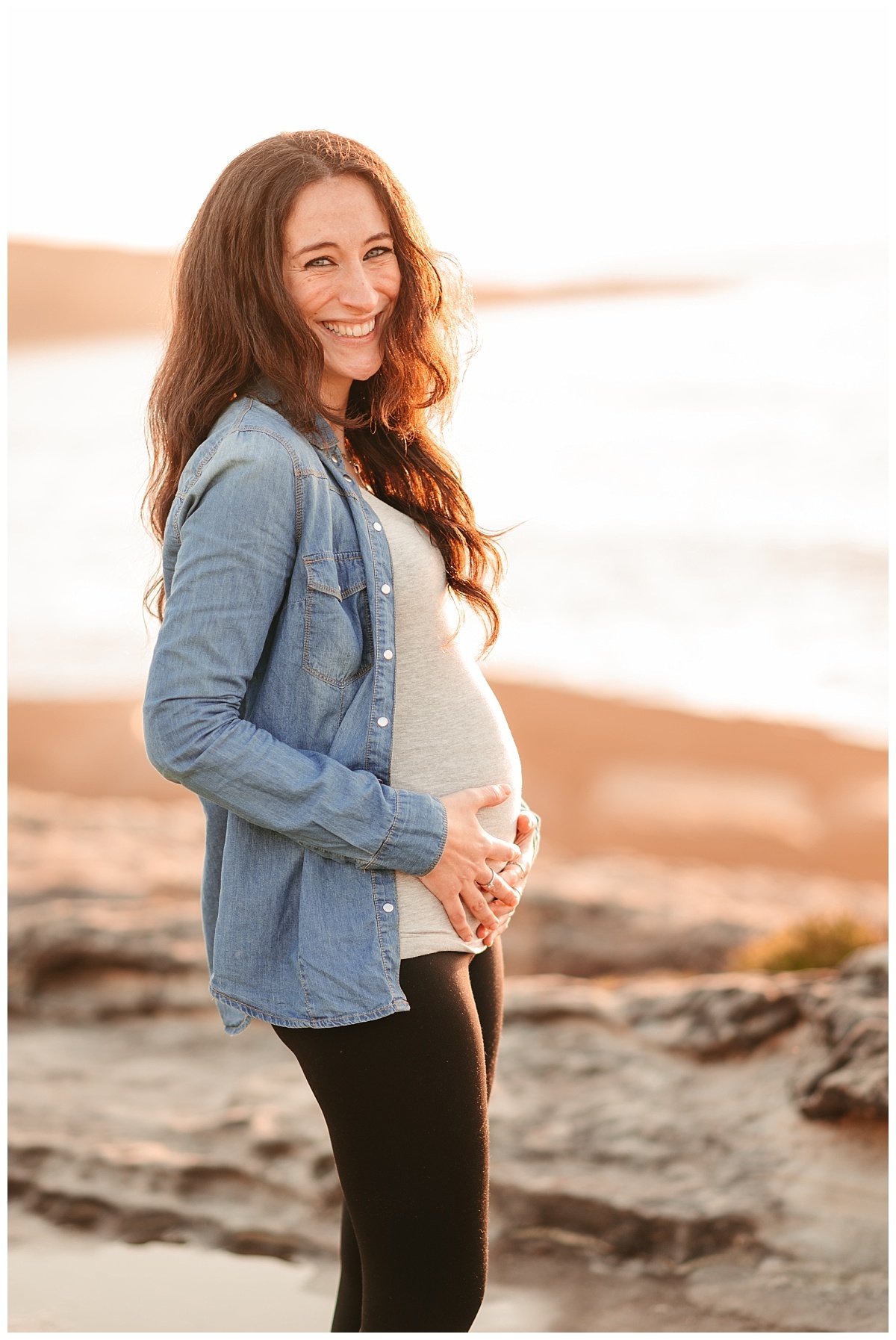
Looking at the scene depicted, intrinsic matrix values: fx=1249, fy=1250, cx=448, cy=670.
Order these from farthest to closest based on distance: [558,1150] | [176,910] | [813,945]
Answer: [176,910], [813,945], [558,1150]

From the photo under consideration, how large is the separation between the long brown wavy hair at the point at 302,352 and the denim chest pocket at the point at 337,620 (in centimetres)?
16

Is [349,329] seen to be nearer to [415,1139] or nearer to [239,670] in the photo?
[239,670]

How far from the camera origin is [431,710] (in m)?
1.41

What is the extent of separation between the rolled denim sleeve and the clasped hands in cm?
7

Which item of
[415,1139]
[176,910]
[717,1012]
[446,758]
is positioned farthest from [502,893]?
[176,910]

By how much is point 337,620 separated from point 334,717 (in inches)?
4.3

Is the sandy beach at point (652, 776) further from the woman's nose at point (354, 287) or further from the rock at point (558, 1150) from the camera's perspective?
the woman's nose at point (354, 287)

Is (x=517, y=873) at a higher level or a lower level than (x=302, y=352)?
lower

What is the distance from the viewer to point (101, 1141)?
108 inches

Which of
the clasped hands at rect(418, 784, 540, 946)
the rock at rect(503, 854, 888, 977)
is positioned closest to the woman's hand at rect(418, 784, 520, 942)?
the clasped hands at rect(418, 784, 540, 946)

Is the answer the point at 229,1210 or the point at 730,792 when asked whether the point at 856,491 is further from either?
the point at 229,1210

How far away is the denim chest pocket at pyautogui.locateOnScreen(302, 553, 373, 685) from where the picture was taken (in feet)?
4.27

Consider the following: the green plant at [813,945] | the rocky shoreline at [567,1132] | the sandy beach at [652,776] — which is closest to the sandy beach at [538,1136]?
the rocky shoreline at [567,1132]

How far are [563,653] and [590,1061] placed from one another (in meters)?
6.78
